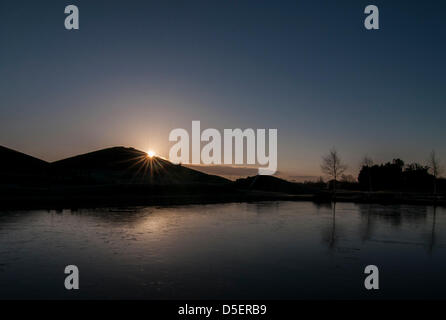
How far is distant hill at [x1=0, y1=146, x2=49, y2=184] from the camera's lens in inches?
2479

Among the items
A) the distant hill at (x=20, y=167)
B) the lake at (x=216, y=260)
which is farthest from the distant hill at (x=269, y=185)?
the lake at (x=216, y=260)

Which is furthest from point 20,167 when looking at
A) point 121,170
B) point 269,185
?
point 269,185

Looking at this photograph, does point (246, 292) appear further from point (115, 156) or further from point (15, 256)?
point (115, 156)

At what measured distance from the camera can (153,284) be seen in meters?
10.3

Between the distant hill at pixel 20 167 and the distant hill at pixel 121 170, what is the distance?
3.30 metres

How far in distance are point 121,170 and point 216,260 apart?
79.1 metres

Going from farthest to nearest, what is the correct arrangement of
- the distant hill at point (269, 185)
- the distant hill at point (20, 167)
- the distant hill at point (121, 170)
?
the distant hill at point (269, 185), the distant hill at point (121, 170), the distant hill at point (20, 167)

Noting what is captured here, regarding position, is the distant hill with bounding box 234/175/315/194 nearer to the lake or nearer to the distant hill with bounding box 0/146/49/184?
the distant hill with bounding box 0/146/49/184

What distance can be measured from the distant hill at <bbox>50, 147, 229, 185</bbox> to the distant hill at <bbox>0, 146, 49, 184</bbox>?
3.30 m

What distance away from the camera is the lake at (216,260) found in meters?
9.95

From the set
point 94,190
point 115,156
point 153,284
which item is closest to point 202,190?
point 94,190

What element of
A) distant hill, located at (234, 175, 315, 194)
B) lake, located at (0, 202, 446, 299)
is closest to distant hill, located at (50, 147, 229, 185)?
distant hill, located at (234, 175, 315, 194)

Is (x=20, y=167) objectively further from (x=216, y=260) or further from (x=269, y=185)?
(x=216, y=260)

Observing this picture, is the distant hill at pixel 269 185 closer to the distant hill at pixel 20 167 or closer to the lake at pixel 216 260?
the distant hill at pixel 20 167
